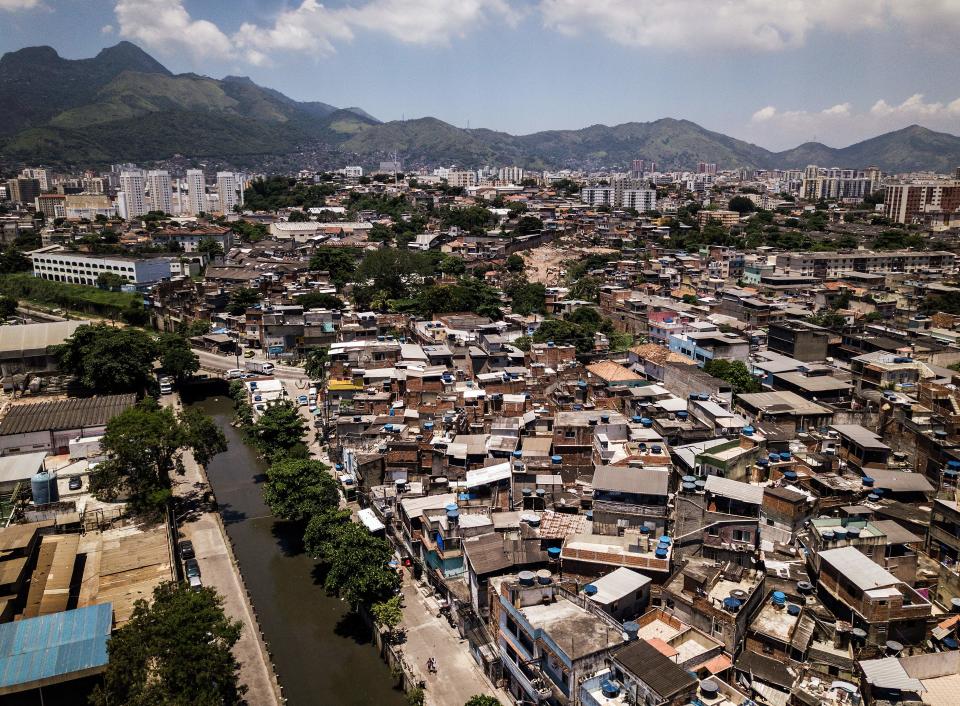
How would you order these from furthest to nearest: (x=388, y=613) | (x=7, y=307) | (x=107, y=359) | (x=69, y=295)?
(x=69, y=295)
(x=7, y=307)
(x=107, y=359)
(x=388, y=613)

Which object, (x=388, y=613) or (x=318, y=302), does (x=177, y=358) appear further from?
(x=388, y=613)

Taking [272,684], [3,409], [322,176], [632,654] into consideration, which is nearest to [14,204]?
[322,176]

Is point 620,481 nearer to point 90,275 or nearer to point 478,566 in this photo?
point 478,566

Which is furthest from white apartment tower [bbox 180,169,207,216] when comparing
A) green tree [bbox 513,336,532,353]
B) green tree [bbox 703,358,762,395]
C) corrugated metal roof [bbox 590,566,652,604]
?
corrugated metal roof [bbox 590,566,652,604]

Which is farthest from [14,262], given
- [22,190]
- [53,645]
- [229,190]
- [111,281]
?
[53,645]

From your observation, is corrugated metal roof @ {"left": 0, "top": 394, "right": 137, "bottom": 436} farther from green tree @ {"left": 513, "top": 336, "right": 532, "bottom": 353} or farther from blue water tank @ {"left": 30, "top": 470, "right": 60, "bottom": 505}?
green tree @ {"left": 513, "top": 336, "right": 532, "bottom": 353}

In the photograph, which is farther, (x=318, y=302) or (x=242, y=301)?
(x=242, y=301)
